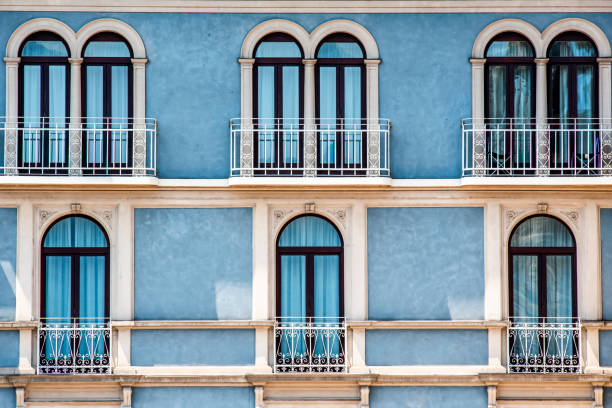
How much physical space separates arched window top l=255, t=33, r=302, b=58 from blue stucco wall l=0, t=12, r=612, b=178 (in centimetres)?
37

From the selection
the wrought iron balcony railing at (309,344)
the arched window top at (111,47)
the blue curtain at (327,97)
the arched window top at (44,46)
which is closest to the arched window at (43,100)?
the arched window top at (44,46)

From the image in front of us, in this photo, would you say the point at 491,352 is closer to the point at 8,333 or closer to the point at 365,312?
the point at 365,312

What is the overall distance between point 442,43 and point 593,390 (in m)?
7.01

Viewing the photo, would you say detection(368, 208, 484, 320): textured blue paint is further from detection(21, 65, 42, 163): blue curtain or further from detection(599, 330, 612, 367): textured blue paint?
detection(21, 65, 42, 163): blue curtain

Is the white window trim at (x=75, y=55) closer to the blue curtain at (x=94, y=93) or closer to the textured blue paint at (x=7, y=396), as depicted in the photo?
the blue curtain at (x=94, y=93)

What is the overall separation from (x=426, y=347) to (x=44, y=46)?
9121 millimetres

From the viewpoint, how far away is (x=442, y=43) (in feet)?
55.8

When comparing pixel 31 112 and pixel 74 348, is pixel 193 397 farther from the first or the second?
pixel 31 112

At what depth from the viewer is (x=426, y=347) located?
16.7 metres

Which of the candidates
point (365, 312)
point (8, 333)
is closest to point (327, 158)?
point (365, 312)

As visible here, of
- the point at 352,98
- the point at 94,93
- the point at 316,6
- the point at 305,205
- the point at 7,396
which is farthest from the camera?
the point at 352,98

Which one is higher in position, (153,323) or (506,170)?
(506,170)

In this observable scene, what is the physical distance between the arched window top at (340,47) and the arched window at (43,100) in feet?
16.0

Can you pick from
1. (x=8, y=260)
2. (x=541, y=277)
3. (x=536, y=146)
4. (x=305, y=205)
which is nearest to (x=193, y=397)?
(x=305, y=205)
